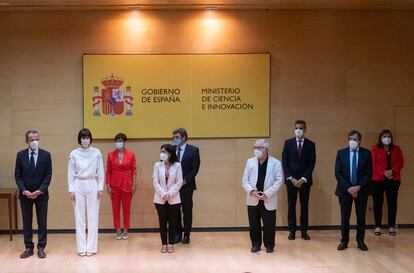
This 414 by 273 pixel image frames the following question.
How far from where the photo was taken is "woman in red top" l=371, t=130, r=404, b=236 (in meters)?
9.68

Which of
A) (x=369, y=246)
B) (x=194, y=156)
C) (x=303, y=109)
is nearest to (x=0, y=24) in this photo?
(x=194, y=156)

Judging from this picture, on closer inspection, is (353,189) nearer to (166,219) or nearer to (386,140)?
(386,140)

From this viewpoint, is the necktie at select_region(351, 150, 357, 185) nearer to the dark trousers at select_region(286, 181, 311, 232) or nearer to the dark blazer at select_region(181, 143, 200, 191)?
the dark trousers at select_region(286, 181, 311, 232)

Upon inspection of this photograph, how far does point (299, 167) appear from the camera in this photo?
30.8ft

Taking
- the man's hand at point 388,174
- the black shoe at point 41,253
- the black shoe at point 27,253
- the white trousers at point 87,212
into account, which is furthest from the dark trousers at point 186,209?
the man's hand at point 388,174

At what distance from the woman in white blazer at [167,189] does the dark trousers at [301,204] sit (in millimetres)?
2013

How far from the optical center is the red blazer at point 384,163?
31.8ft

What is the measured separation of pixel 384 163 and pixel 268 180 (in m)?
2.42

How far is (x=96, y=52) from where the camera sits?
9797mm

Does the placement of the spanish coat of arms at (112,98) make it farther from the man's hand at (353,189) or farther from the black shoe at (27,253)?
the man's hand at (353,189)

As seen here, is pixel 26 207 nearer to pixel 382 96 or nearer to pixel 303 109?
pixel 303 109

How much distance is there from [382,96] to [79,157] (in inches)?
206

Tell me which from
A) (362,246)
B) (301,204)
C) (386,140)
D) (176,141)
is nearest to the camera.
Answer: (362,246)

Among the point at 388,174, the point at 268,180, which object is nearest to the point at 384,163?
the point at 388,174
